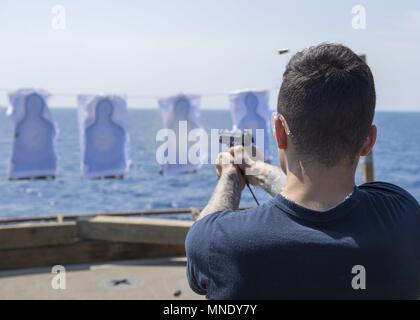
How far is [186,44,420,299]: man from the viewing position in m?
1.40

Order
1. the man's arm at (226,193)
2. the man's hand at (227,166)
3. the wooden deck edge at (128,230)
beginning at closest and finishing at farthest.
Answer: the man's arm at (226,193) → the man's hand at (227,166) → the wooden deck edge at (128,230)

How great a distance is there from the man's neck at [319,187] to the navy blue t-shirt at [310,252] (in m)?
0.02

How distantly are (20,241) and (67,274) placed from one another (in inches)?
Result: 25.0

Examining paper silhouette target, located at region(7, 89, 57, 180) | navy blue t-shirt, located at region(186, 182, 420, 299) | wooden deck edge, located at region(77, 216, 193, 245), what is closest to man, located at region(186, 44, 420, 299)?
navy blue t-shirt, located at region(186, 182, 420, 299)

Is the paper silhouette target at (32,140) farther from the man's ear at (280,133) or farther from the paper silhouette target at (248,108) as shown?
the man's ear at (280,133)

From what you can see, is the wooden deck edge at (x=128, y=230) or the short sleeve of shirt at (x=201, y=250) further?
the wooden deck edge at (x=128, y=230)

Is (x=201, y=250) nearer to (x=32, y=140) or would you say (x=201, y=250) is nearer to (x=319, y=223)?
(x=319, y=223)

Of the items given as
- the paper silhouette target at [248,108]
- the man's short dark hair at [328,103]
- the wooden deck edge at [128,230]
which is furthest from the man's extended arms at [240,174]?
the paper silhouette target at [248,108]

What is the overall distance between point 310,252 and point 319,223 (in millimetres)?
84

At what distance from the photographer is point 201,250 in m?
1.49

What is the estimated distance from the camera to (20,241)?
569cm

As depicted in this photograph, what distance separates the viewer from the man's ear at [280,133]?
1481 millimetres

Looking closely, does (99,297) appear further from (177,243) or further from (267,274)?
(267,274)

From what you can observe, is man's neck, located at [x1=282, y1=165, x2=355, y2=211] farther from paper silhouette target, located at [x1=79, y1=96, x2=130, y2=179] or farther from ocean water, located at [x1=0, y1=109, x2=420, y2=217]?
ocean water, located at [x1=0, y1=109, x2=420, y2=217]
